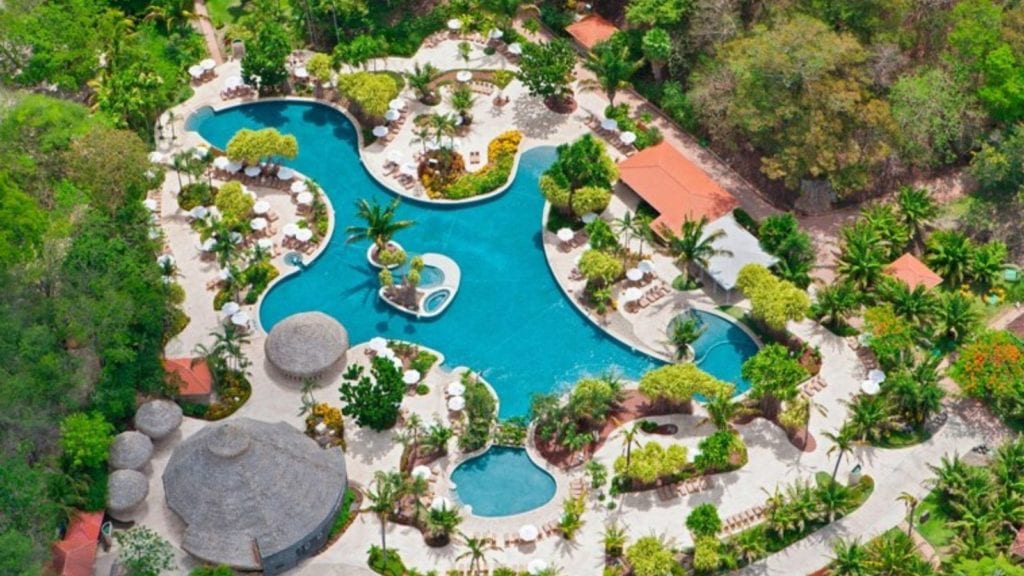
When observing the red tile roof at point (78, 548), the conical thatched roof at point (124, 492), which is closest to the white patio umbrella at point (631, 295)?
the conical thatched roof at point (124, 492)

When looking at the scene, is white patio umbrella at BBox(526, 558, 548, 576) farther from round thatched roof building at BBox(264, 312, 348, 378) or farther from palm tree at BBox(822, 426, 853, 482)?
round thatched roof building at BBox(264, 312, 348, 378)

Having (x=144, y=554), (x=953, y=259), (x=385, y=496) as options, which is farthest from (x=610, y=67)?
(x=144, y=554)

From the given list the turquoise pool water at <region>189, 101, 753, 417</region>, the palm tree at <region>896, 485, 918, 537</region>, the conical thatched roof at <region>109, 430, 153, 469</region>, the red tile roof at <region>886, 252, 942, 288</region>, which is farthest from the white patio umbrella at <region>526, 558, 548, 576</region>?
the red tile roof at <region>886, 252, 942, 288</region>

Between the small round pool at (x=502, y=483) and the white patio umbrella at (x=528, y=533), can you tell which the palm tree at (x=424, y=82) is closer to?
the small round pool at (x=502, y=483)

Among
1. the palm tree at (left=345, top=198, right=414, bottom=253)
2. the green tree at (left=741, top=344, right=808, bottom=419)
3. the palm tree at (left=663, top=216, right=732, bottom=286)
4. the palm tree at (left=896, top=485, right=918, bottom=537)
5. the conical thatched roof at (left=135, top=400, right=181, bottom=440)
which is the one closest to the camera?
the palm tree at (left=896, top=485, right=918, bottom=537)

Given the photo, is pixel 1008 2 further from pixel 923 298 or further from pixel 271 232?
pixel 271 232

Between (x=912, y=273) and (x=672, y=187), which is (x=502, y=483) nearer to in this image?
(x=672, y=187)
